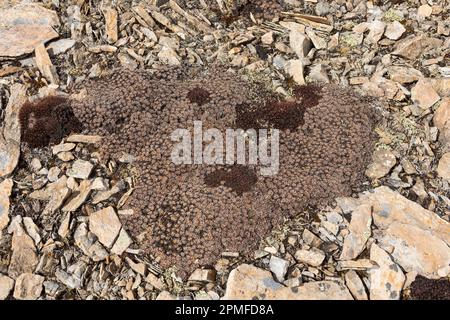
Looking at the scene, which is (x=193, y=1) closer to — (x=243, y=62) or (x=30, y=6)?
(x=243, y=62)

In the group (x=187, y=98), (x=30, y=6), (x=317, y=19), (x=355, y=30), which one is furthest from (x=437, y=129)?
(x=30, y=6)

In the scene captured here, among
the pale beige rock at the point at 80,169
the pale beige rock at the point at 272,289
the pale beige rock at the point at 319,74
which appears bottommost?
the pale beige rock at the point at 272,289

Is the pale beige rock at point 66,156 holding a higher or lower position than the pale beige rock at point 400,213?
higher

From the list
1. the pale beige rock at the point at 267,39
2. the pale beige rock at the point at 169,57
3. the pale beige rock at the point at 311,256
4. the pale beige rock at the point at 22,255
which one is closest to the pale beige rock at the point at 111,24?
the pale beige rock at the point at 169,57

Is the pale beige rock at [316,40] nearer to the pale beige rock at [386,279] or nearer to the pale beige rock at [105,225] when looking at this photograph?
the pale beige rock at [386,279]

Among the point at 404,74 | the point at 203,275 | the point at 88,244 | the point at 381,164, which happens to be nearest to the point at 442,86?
the point at 404,74

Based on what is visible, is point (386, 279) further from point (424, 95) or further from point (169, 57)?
point (169, 57)

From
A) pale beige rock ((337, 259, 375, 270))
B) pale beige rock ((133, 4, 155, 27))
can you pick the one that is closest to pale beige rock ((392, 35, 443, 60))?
pale beige rock ((337, 259, 375, 270))
